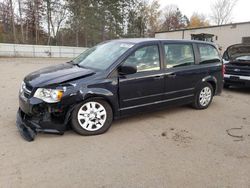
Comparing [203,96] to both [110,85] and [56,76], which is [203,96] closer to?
[110,85]

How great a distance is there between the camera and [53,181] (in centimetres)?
249

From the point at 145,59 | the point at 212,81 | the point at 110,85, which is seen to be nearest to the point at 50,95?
the point at 110,85

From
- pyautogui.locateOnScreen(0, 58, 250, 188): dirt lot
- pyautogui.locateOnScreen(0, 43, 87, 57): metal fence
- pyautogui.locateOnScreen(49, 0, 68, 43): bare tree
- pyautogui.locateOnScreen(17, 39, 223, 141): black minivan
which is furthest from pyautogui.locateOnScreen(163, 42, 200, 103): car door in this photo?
pyautogui.locateOnScreen(49, 0, 68, 43): bare tree

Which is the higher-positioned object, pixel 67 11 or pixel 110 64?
pixel 67 11

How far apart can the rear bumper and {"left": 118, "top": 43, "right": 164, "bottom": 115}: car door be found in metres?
4.02

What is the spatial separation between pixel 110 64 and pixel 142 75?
66 centimetres

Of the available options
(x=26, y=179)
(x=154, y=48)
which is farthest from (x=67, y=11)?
(x=26, y=179)

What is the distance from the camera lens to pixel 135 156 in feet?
10.1

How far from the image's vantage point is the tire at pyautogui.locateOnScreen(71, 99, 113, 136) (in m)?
3.59

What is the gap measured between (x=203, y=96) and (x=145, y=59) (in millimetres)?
2031

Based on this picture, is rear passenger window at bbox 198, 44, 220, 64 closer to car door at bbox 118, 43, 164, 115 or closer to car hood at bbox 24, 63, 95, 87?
car door at bbox 118, 43, 164, 115

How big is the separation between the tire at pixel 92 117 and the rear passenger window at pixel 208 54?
9.09 ft

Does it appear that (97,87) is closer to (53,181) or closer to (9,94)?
(53,181)

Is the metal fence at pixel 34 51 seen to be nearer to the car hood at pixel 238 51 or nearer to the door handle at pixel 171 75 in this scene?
the car hood at pixel 238 51
